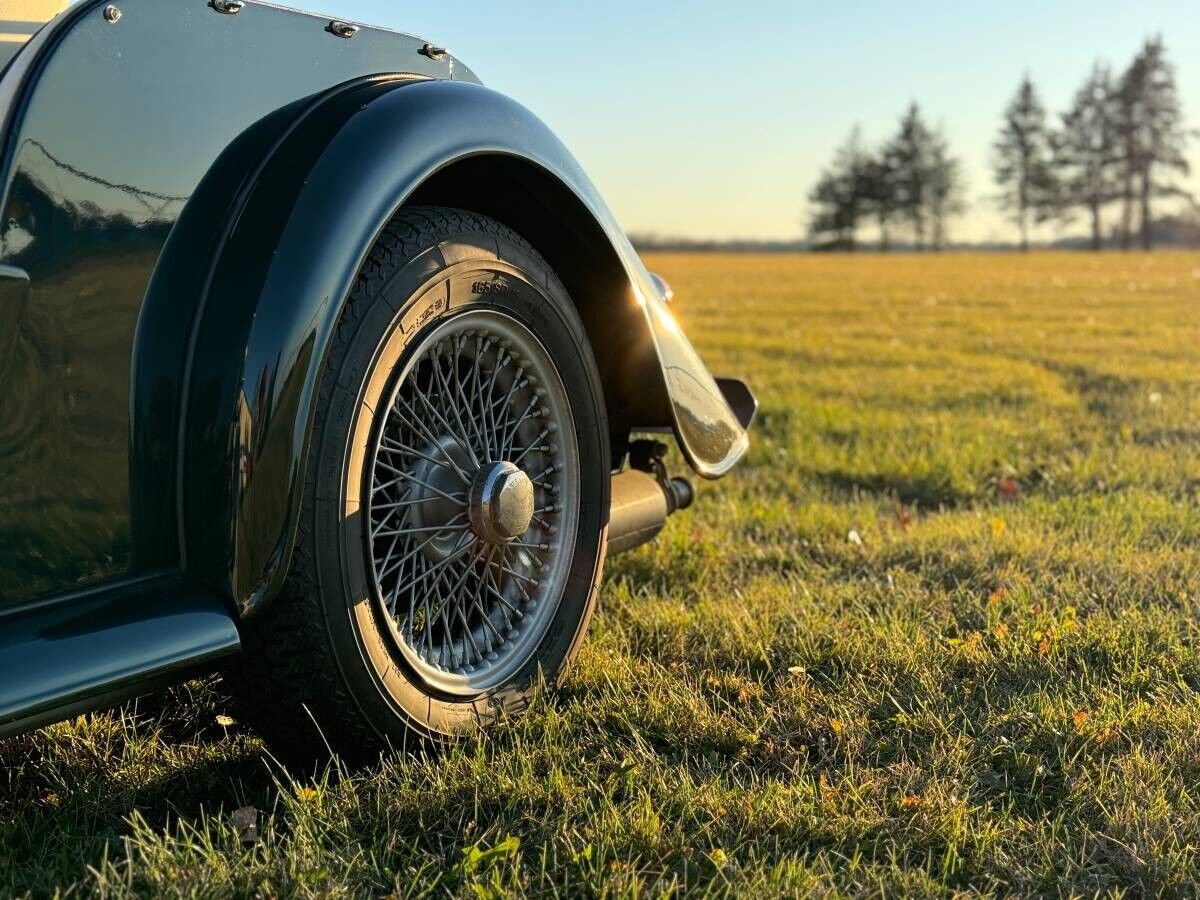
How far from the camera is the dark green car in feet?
5.73

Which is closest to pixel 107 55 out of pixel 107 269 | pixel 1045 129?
pixel 107 269

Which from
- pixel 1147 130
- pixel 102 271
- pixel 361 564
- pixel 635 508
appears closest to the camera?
Result: pixel 102 271

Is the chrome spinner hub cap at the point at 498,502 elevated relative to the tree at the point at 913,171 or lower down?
lower down

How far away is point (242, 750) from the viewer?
7.67ft

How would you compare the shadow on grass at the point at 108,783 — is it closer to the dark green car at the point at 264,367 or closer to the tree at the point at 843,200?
the dark green car at the point at 264,367

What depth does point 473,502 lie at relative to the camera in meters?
2.32

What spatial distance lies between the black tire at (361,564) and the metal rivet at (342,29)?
0.38 m

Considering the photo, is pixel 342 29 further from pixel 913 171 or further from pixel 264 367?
pixel 913 171

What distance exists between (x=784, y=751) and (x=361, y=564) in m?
0.95

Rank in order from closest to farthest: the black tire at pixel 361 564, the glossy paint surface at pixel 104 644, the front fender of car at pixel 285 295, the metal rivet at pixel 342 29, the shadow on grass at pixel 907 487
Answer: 1. the glossy paint surface at pixel 104 644
2. the front fender of car at pixel 285 295
3. the black tire at pixel 361 564
4. the metal rivet at pixel 342 29
5. the shadow on grass at pixel 907 487

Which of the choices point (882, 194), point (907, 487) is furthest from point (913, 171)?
point (907, 487)

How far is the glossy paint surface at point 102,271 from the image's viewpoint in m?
1.73

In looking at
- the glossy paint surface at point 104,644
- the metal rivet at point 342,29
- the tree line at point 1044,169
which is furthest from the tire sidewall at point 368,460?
the tree line at point 1044,169

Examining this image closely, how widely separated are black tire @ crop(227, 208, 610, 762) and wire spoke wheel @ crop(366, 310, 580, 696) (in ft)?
0.11
